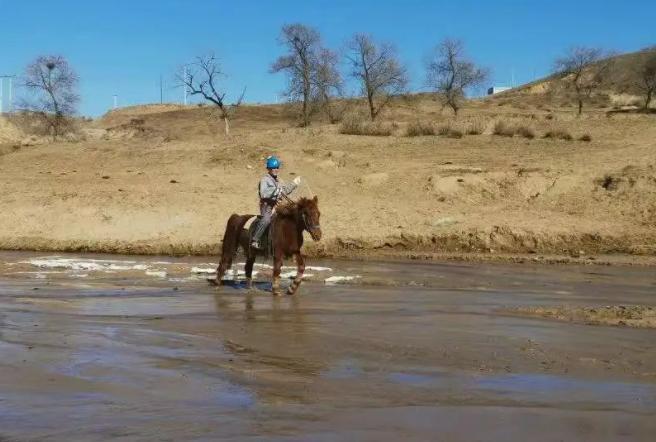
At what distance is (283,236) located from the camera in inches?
580

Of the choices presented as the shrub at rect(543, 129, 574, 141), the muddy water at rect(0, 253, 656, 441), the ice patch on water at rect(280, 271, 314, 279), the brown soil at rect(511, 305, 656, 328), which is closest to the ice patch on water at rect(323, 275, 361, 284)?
the ice patch on water at rect(280, 271, 314, 279)

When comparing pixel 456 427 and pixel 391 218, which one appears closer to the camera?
pixel 456 427

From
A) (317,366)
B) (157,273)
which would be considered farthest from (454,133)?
(317,366)

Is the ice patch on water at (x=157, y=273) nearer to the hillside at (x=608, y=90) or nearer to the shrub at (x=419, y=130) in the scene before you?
the shrub at (x=419, y=130)

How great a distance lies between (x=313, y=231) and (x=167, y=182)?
1474 cm

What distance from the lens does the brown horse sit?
14.2 metres

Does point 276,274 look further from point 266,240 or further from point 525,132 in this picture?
point 525,132

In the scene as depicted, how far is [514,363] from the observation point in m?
8.16

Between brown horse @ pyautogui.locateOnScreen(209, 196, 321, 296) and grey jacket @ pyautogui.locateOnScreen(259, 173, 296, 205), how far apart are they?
0.26m

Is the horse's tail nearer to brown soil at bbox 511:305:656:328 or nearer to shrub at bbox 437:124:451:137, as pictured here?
brown soil at bbox 511:305:656:328

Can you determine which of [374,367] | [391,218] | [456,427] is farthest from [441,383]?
[391,218]

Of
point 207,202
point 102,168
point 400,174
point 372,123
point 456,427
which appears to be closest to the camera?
point 456,427

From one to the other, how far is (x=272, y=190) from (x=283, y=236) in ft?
2.79

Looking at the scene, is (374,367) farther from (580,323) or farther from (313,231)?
(313,231)
